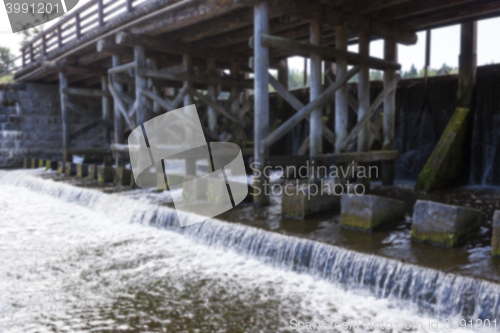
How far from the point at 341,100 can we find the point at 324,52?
44.1 inches

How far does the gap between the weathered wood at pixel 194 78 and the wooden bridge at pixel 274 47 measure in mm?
20

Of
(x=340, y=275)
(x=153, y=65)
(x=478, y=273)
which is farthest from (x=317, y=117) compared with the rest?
(x=153, y=65)

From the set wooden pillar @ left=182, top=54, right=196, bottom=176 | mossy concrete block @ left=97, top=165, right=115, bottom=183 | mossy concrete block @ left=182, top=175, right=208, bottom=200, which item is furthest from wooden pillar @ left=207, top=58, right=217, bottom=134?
mossy concrete block @ left=182, top=175, right=208, bottom=200

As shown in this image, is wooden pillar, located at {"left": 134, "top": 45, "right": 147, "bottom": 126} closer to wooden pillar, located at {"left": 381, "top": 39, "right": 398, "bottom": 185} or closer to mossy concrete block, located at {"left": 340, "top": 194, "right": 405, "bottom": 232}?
wooden pillar, located at {"left": 381, "top": 39, "right": 398, "bottom": 185}

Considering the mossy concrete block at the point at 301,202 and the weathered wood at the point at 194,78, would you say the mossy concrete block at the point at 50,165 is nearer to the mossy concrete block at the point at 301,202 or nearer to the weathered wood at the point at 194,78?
the weathered wood at the point at 194,78

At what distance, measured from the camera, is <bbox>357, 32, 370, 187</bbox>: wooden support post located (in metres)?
7.21

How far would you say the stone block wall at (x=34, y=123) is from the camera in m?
14.5

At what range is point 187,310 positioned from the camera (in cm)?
343

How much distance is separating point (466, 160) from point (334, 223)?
165 inches

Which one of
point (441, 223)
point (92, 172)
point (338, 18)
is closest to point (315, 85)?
point (338, 18)

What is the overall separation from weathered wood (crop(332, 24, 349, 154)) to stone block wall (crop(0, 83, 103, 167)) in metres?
11.7

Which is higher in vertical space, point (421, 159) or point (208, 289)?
point (421, 159)

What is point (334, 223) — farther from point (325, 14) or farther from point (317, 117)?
point (325, 14)

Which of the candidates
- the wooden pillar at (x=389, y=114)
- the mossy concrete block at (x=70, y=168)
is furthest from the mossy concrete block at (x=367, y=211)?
the mossy concrete block at (x=70, y=168)
